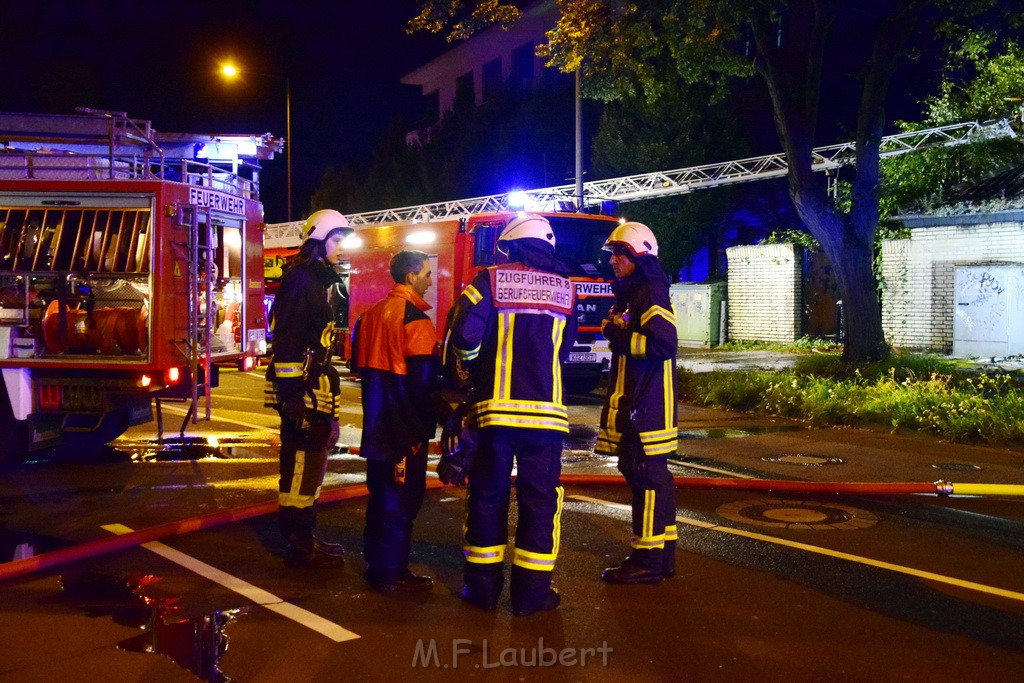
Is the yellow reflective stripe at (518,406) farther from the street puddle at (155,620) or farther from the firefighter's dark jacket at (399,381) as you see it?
the street puddle at (155,620)

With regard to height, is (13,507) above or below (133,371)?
below

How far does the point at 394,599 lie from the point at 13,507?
3916 millimetres

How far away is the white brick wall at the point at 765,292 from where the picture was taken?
2272 centimetres

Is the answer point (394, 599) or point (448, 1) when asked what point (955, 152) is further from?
point (394, 599)

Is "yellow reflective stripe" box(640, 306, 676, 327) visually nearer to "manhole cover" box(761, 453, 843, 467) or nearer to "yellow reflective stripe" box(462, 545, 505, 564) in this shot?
"yellow reflective stripe" box(462, 545, 505, 564)

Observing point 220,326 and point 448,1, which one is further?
point 448,1

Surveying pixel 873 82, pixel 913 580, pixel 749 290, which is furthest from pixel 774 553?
pixel 749 290

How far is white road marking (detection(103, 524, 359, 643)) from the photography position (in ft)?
15.8

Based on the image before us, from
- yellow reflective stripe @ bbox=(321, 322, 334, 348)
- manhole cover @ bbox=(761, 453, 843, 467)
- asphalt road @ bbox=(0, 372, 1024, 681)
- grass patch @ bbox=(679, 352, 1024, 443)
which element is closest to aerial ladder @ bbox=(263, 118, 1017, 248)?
grass patch @ bbox=(679, 352, 1024, 443)

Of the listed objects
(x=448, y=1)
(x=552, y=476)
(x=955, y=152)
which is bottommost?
(x=552, y=476)

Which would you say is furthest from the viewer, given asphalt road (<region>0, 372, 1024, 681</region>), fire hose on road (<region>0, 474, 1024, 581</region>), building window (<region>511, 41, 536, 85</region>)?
building window (<region>511, 41, 536, 85</region>)

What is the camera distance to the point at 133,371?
893 centimetres

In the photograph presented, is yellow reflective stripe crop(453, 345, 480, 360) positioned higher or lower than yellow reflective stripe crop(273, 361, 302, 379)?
higher

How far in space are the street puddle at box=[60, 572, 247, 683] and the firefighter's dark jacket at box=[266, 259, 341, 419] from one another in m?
1.27
